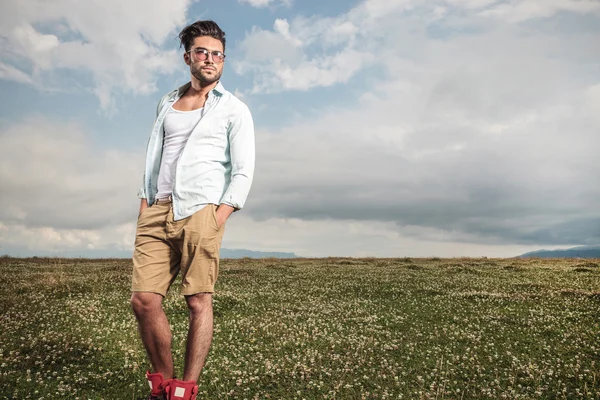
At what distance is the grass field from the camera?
27.6ft

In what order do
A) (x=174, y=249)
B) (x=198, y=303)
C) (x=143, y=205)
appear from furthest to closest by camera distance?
(x=143, y=205) → (x=174, y=249) → (x=198, y=303)

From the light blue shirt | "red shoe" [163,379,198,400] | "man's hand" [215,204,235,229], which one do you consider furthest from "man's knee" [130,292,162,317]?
"man's hand" [215,204,235,229]

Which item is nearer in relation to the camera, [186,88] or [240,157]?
[240,157]

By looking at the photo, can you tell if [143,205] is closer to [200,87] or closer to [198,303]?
[198,303]

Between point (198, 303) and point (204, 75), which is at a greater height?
point (204, 75)

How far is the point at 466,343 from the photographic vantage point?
11594 millimetres

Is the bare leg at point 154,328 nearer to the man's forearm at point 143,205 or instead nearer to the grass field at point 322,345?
the man's forearm at point 143,205

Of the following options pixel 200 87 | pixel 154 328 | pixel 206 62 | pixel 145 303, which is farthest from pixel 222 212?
pixel 206 62

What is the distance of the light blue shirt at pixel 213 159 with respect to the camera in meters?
5.81

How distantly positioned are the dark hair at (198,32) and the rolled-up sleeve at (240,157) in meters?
1.05

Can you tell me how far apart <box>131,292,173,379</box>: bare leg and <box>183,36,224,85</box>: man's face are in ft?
9.76

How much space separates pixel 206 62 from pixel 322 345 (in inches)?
289

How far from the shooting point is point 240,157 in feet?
19.9

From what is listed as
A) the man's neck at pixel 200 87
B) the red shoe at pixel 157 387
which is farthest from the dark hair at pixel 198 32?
the red shoe at pixel 157 387
